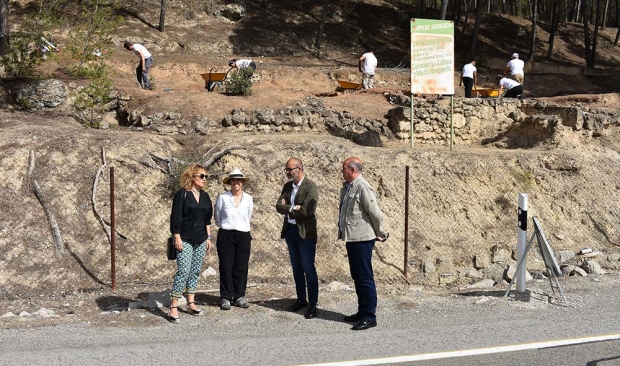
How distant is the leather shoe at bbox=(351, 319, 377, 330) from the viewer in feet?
24.7

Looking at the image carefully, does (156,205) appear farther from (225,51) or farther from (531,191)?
(225,51)

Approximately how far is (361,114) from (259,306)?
1004cm

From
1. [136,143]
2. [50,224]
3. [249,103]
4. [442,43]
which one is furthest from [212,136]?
[442,43]

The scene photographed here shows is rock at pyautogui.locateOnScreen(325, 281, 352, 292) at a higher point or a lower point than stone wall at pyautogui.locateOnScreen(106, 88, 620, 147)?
lower

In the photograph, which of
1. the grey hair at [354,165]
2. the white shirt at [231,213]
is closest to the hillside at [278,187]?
the white shirt at [231,213]

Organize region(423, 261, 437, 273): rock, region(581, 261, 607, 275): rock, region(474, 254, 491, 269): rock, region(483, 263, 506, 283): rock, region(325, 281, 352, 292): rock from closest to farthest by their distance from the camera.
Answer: region(325, 281, 352, 292): rock
region(581, 261, 607, 275): rock
region(483, 263, 506, 283): rock
region(423, 261, 437, 273): rock
region(474, 254, 491, 269): rock

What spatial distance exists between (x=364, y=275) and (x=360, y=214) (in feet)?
2.23

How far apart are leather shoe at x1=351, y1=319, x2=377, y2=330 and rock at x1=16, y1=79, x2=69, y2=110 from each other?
426 inches

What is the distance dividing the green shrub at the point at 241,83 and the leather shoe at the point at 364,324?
35.1ft

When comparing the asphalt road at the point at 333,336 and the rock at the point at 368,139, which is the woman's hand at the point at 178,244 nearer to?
the asphalt road at the point at 333,336

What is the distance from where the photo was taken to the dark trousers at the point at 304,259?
26.6ft

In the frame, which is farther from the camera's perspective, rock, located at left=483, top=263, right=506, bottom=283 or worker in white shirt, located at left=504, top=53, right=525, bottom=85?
worker in white shirt, located at left=504, top=53, right=525, bottom=85

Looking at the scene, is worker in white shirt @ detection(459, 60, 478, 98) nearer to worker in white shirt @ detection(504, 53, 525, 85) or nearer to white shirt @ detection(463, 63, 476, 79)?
white shirt @ detection(463, 63, 476, 79)

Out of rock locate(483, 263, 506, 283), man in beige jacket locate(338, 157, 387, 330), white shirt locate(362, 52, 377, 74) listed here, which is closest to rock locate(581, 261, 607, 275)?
rock locate(483, 263, 506, 283)
